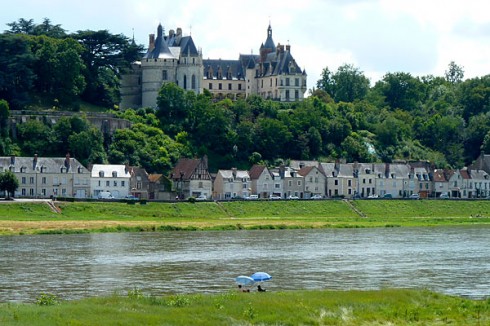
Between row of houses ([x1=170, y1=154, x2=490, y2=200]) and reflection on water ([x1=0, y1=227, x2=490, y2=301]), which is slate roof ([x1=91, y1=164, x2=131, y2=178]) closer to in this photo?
row of houses ([x1=170, y1=154, x2=490, y2=200])

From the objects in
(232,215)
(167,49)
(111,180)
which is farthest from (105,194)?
(167,49)

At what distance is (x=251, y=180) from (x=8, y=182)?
31.1 meters

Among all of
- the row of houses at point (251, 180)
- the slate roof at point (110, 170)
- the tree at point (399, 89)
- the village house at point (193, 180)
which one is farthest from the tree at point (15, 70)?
the tree at point (399, 89)

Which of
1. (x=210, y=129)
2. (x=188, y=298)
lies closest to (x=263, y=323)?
(x=188, y=298)

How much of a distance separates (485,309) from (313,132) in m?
91.8

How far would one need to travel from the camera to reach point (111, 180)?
4181 inches

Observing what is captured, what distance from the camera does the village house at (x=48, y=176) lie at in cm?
10125

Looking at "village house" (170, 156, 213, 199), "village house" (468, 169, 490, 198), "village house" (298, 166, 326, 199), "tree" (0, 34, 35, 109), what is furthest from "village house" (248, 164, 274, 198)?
"tree" (0, 34, 35, 109)

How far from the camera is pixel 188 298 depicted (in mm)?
37031

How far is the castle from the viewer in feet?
438

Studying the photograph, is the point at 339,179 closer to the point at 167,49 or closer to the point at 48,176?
the point at 167,49

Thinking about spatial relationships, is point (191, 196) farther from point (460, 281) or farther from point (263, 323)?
point (263, 323)

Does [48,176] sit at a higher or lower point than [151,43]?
lower

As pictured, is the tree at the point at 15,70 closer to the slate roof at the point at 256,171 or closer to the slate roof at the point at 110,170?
the slate roof at the point at 110,170
